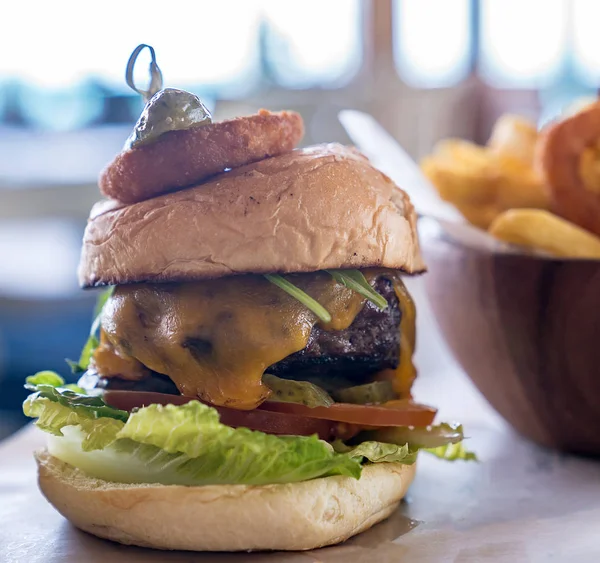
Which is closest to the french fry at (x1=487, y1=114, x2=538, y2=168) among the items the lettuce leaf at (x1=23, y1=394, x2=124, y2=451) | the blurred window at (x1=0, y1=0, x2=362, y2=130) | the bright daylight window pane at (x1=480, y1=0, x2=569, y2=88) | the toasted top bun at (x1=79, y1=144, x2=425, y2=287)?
the toasted top bun at (x1=79, y1=144, x2=425, y2=287)

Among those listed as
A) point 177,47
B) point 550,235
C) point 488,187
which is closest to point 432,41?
point 177,47

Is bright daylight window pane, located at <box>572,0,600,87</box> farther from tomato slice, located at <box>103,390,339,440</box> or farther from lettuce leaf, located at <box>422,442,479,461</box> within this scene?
tomato slice, located at <box>103,390,339,440</box>

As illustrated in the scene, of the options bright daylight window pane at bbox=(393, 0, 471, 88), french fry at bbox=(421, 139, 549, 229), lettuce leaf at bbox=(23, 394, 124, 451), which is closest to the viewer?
lettuce leaf at bbox=(23, 394, 124, 451)

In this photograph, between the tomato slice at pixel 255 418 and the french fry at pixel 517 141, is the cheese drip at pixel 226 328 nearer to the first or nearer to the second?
the tomato slice at pixel 255 418

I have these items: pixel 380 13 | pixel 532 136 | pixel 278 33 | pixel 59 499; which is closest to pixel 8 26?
pixel 278 33

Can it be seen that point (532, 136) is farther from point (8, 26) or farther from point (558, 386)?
point (8, 26)

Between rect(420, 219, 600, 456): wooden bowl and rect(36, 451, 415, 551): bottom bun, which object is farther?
rect(420, 219, 600, 456): wooden bowl
